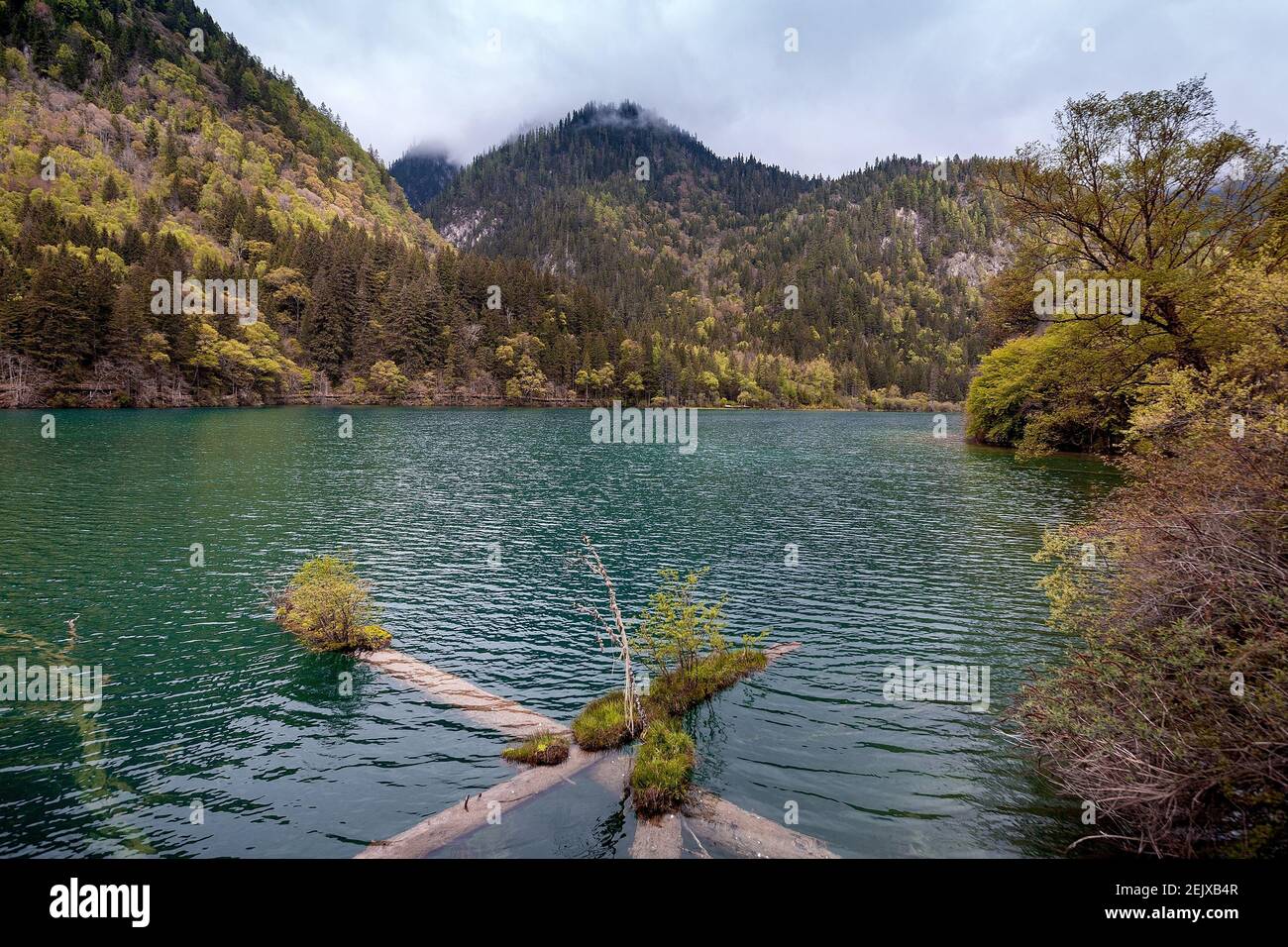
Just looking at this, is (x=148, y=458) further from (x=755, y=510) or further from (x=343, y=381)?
(x=343, y=381)

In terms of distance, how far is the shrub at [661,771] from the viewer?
12695mm

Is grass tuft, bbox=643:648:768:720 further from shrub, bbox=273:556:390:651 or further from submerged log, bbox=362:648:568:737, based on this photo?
shrub, bbox=273:556:390:651

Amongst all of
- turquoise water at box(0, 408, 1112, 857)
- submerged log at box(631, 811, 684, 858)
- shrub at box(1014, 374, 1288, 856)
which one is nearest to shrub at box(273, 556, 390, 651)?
turquoise water at box(0, 408, 1112, 857)

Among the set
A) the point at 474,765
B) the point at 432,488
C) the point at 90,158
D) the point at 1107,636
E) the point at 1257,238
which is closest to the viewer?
the point at 1107,636

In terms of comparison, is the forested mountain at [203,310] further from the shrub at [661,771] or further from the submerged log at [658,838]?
the submerged log at [658,838]

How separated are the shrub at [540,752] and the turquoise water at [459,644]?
431 millimetres

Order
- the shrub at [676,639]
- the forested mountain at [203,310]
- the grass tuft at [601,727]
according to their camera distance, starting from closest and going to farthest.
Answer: the grass tuft at [601,727] < the shrub at [676,639] < the forested mountain at [203,310]

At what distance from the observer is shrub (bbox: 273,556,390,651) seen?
70.1 feet

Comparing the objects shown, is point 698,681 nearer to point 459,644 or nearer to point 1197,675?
point 459,644

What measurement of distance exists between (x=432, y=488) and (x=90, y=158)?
755ft

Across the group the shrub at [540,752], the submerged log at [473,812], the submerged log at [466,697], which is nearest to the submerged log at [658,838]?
the submerged log at [473,812]

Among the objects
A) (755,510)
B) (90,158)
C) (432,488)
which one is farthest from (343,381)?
(755,510)

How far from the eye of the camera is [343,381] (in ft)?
573

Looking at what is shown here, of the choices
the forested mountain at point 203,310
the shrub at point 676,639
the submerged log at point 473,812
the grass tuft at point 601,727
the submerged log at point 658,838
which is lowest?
the submerged log at point 658,838
